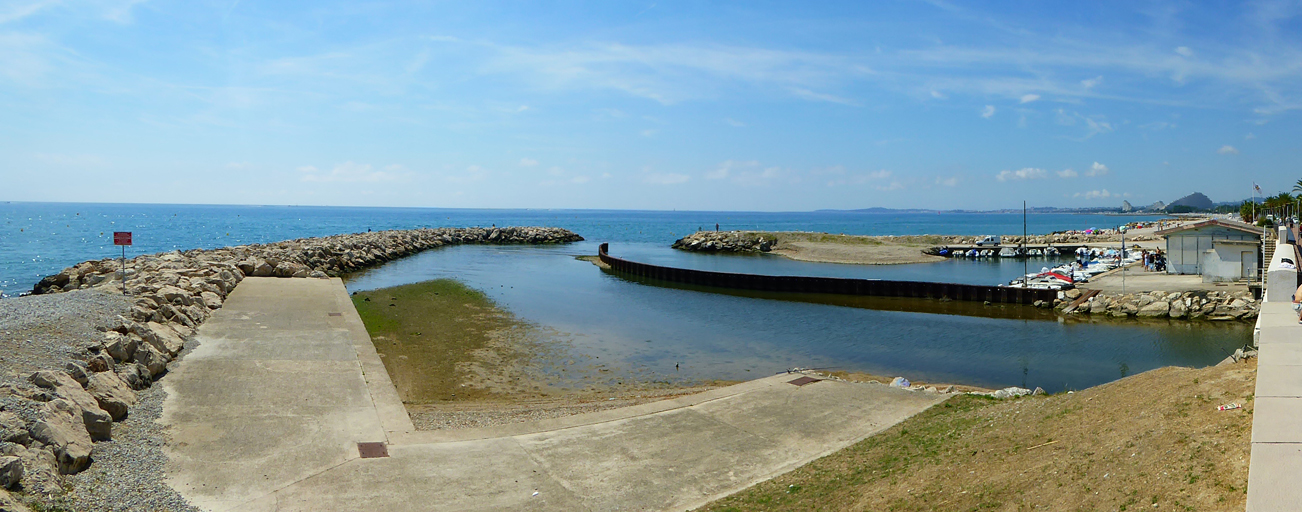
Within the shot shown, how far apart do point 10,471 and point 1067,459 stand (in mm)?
10478

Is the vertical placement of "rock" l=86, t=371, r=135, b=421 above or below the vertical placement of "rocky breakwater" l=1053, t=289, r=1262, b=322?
above

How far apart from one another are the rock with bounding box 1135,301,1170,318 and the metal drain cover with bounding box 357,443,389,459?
97.6ft

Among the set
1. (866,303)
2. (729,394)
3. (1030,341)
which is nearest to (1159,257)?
(866,303)

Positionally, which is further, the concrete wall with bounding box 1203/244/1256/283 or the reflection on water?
the concrete wall with bounding box 1203/244/1256/283

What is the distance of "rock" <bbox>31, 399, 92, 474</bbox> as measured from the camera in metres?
8.12

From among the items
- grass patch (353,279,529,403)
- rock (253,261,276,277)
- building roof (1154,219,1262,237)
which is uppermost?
building roof (1154,219,1262,237)

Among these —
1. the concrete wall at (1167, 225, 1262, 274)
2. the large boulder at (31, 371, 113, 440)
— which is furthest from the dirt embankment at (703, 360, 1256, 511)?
the concrete wall at (1167, 225, 1262, 274)

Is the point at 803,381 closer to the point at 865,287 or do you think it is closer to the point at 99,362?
the point at 99,362

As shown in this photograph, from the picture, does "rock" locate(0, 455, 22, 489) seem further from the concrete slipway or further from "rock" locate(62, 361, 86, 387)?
"rock" locate(62, 361, 86, 387)

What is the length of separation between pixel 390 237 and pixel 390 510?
63779mm

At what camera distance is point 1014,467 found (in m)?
7.62

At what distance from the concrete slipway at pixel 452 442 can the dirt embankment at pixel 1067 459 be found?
1.09m

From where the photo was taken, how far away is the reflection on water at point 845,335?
2062cm

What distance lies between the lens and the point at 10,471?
23.1ft
